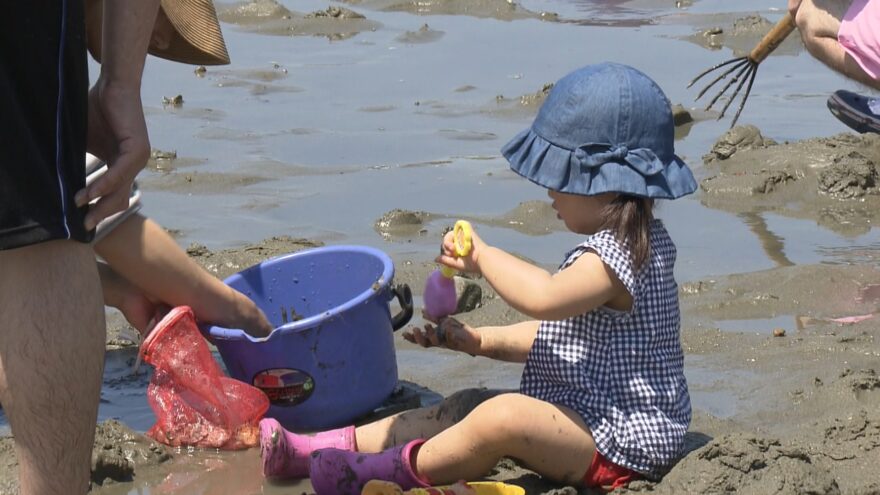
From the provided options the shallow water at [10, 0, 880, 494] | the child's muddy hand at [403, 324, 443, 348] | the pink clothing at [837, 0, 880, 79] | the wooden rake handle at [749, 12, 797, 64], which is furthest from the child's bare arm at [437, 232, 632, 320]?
the wooden rake handle at [749, 12, 797, 64]

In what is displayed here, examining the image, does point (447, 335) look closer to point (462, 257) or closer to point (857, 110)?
point (462, 257)

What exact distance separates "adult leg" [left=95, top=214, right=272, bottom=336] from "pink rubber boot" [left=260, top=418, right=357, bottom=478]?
42 cm

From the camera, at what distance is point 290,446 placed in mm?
3266

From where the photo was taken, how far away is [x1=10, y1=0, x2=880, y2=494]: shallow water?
472 cm

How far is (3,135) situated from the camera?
243 centimetres

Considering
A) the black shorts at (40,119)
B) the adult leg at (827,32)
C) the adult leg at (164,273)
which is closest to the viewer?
the black shorts at (40,119)

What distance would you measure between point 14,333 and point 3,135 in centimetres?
35

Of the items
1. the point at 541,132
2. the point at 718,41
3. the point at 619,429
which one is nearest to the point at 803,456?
the point at 619,429

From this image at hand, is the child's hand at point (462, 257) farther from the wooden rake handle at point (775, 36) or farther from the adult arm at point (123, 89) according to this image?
the wooden rake handle at point (775, 36)

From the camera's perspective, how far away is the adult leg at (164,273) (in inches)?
142

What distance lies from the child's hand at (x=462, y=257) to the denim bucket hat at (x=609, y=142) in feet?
0.62

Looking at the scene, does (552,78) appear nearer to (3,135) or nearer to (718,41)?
(718,41)

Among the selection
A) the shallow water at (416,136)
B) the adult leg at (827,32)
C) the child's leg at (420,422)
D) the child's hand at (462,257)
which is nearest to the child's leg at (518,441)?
the child's leg at (420,422)

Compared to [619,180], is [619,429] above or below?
below
